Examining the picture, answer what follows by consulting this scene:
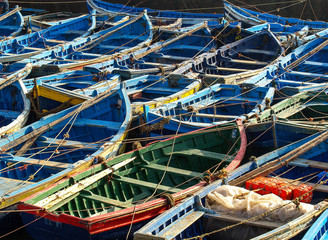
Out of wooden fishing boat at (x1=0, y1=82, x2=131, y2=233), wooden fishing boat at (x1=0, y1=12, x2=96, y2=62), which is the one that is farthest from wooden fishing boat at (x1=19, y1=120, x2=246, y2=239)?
wooden fishing boat at (x1=0, y1=12, x2=96, y2=62)

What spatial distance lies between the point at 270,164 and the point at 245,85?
15.2ft

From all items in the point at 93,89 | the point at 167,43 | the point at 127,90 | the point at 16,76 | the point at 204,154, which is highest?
the point at 16,76

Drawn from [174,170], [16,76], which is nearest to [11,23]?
[16,76]

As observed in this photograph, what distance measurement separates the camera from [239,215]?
9383mm

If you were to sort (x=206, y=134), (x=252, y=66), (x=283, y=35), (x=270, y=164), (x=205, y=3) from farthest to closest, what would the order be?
1. (x=205, y=3)
2. (x=283, y=35)
3. (x=252, y=66)
4. (x=206, y=134)
5. (x=270, y=164)

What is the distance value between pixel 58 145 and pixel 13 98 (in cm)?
391

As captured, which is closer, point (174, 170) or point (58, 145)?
point (174, 170)

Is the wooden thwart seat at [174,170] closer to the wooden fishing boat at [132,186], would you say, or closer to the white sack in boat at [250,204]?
the wooden fishing boat at [132,186]

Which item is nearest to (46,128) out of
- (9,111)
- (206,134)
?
(9,111)

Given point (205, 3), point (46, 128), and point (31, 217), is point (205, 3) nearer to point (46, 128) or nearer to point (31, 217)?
point (46, 128)

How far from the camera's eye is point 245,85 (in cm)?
1508

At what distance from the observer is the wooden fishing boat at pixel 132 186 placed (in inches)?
373

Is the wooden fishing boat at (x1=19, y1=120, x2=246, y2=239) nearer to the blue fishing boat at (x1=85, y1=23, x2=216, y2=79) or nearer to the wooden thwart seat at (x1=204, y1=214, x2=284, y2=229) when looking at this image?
the wooden thwart seat at (x1=204, y1=214, x2=284, y2=229)

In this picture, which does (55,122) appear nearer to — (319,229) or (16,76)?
(16,76)
